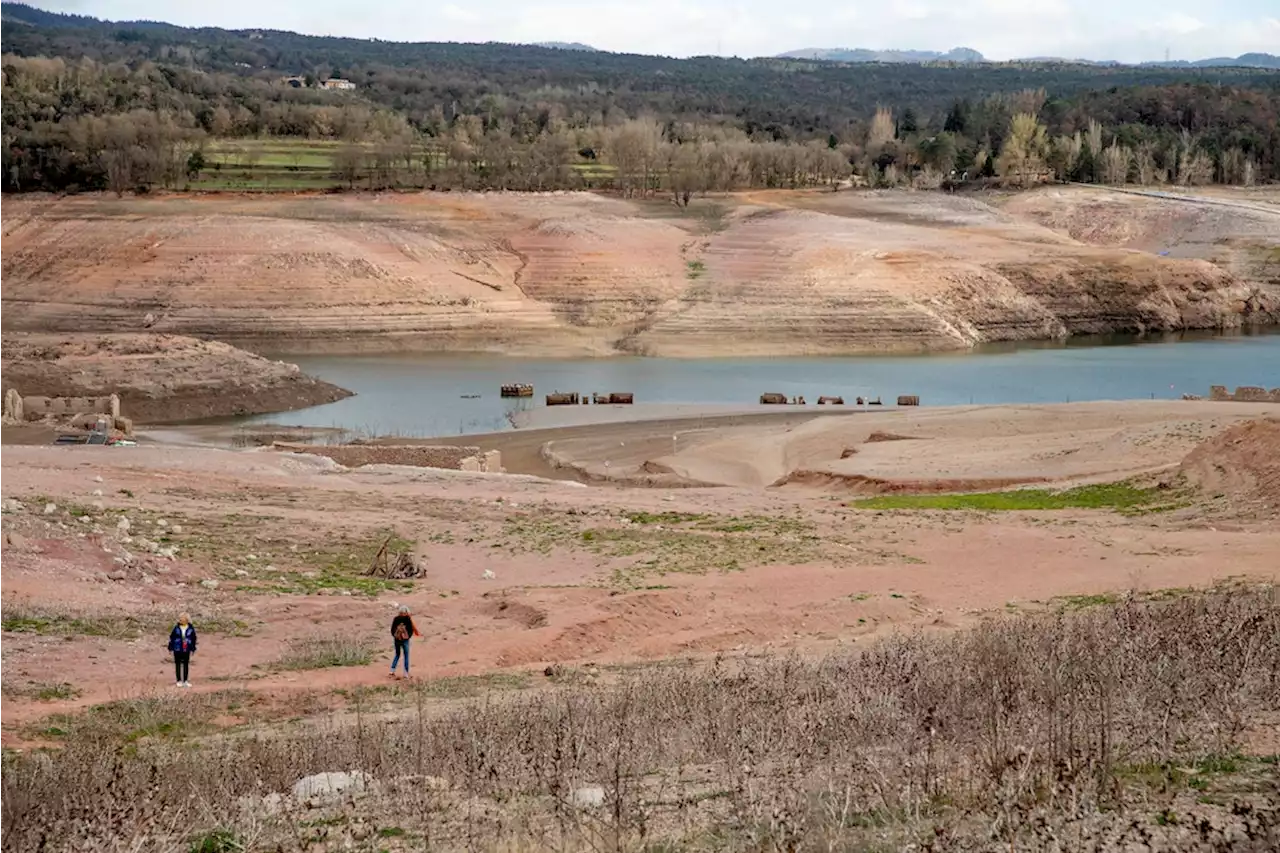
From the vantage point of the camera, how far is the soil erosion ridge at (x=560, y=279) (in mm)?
69438

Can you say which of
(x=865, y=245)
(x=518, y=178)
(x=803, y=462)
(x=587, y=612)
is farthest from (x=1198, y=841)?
(x=518, y=178)

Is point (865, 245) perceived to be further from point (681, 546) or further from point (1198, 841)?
point (1198, 841)

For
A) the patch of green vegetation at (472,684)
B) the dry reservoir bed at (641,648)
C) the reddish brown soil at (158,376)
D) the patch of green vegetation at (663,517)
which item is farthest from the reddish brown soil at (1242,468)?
the reddish brown soil at (158,376)

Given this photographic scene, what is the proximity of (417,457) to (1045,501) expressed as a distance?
1420 cm

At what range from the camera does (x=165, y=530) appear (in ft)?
73.2

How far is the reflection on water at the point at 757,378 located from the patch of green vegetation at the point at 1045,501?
64.7 feet

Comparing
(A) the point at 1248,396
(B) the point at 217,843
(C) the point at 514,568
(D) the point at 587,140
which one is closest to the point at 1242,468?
(C) the point at 514,568

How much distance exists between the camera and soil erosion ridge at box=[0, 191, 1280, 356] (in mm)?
69438

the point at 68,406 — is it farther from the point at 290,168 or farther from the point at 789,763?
the point at 290,168

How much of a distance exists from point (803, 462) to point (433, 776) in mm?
29243

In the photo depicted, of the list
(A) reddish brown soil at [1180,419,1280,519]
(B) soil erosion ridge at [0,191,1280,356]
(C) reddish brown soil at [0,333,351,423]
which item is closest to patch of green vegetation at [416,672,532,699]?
(A) reddish brown soil at [1180,419,1280,519]

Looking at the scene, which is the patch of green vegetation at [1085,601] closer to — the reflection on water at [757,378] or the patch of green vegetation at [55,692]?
the patch of green vegetation at [55,692]

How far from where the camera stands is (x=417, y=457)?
35.0m

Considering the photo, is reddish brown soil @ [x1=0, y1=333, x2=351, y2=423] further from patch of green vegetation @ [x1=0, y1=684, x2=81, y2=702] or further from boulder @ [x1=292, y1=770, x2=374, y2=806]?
boulder @ [x1=292, y1=770, x2=374, y2=806]
